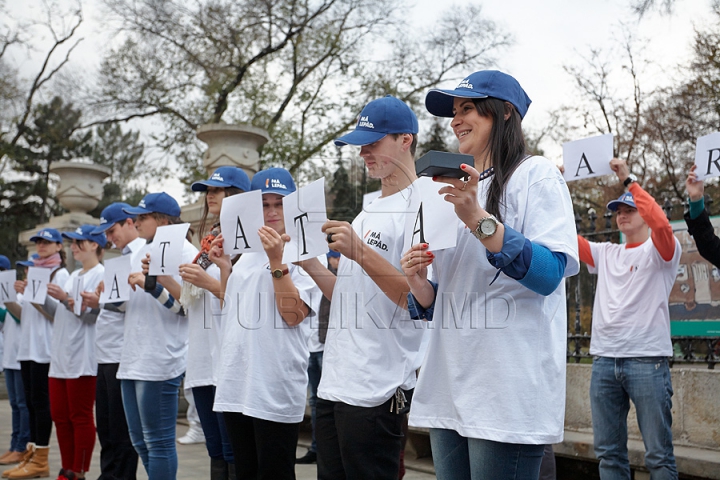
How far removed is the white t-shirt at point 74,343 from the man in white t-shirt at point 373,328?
129 inches

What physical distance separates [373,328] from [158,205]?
270 cm

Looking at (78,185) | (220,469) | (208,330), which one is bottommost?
(220,469)

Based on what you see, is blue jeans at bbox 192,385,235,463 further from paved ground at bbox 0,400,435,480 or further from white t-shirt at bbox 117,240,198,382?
paved ground at bbox 0,400,435,480

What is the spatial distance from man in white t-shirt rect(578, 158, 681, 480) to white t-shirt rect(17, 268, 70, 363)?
497 cm

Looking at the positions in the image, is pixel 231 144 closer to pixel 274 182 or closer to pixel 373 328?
pixel 274 182

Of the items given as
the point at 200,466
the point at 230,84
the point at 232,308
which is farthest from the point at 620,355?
the point at 230,84

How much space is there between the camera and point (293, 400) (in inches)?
146

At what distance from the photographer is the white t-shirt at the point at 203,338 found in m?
4.43

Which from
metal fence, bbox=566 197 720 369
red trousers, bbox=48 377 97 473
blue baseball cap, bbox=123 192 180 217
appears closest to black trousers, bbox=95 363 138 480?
red trousers, bbox=48 377 97 473

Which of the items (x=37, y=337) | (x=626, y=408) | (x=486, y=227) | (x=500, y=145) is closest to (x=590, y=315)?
(x=626, y=408)

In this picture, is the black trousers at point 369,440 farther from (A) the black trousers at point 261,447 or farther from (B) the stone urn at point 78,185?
(B) the stone urn at point 78,185

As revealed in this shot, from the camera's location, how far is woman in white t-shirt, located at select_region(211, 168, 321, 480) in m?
3.64

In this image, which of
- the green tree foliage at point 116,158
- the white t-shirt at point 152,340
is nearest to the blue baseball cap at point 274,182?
the white t-shirt at point 152,340

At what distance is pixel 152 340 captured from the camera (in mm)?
4777
